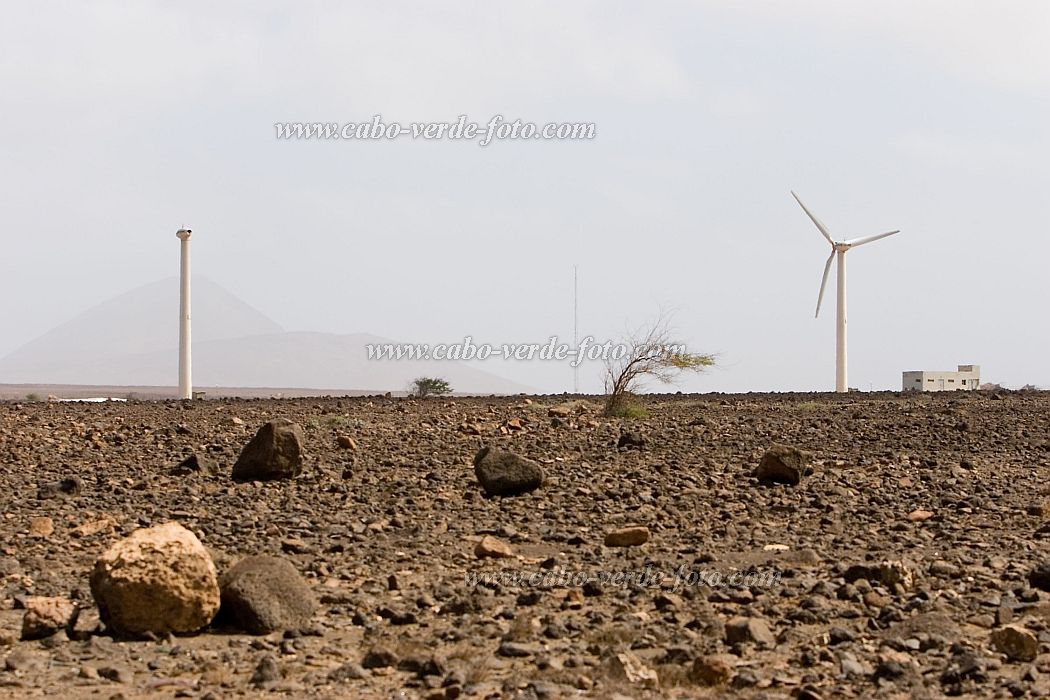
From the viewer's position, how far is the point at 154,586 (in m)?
8.22

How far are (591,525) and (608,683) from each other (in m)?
5.27

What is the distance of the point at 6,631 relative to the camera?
845 cm

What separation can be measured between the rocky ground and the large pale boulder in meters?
0.15

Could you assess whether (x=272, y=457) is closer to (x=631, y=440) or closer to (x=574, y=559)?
(x=631, y=440)

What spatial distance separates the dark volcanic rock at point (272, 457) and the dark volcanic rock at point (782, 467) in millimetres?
5561

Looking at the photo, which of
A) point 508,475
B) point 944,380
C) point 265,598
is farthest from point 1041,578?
point 944,380

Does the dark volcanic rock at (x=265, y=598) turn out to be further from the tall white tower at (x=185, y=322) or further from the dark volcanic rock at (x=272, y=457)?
the tall white tower at (x=185, y=322)

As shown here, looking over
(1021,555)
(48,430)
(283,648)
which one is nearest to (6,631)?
(283,648)

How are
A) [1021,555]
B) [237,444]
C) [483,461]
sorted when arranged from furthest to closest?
1. [237,444]
2. [483,461]
3. [1021,555]

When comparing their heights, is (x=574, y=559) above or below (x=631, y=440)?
below

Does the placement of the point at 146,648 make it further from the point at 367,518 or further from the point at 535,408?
the point at 535,408

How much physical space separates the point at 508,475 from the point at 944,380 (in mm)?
45044

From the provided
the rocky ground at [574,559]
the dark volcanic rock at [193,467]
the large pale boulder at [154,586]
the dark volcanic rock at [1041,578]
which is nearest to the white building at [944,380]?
the rocky ground at [574,559]

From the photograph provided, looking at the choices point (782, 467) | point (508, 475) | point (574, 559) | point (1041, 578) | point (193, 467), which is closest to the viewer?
point (1041, 578)
